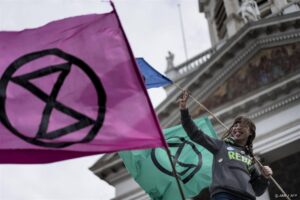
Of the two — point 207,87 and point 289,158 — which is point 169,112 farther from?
point 289,158

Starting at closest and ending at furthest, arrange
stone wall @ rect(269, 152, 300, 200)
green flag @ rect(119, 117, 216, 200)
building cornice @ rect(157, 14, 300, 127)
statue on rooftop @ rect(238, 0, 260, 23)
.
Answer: green flag @ rect(119, 117, 216, 200) → stone wall @ rect(269, 152, 300, 200) → building cornice @ rect(157, 14, 300, 127) → statue on rooftop @ rect(238, 0, 260, 23)

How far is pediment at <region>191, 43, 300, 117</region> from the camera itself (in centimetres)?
1650

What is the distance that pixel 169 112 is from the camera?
59.9ft

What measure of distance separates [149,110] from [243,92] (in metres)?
12.9

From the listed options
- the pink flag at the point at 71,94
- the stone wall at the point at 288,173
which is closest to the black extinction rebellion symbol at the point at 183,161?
the pink flag at the point at 71,94

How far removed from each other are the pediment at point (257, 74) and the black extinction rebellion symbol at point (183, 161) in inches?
353

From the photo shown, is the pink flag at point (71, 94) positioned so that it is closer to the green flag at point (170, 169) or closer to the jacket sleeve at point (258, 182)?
the jacket sleeve at point (258, 182)

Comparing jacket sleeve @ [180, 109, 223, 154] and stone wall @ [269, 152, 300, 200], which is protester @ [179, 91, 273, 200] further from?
stone wall @ [269, 152, 300, 200]

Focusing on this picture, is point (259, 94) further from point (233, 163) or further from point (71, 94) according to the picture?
point (71, 94)

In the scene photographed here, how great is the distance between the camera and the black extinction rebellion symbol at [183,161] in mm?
7035

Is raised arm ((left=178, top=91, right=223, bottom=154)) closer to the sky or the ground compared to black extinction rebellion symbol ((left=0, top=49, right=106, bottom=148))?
closer to the ground

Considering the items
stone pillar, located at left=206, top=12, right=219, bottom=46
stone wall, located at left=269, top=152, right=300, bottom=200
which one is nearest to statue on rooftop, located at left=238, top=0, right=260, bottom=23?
stone pillar, located at left=206, top=12, right=219, bottom=46

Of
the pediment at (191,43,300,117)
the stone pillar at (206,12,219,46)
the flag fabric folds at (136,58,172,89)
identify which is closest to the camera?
the flag fabric folds at (136,58,172,89)

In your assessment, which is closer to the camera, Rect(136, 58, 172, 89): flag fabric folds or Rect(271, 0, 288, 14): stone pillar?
Rect(136, 58, 172, 89): flag fabric folds
